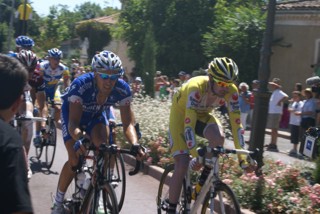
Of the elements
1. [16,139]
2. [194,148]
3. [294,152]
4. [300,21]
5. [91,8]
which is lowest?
[294,152]

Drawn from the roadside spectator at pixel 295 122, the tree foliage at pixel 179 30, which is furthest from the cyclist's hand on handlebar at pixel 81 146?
the tree foliage at pixel 179 30

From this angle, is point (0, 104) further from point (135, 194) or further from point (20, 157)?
point (135, 194)

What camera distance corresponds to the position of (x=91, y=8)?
11575 cm

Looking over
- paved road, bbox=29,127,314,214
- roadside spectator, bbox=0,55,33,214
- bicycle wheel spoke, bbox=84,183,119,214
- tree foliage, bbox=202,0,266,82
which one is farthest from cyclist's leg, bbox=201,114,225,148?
tree foliage, bbox=202,0,266,82

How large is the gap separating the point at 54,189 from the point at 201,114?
3.13 metres

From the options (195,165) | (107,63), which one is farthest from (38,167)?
(195,165)

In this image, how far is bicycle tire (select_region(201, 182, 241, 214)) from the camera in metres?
5.34

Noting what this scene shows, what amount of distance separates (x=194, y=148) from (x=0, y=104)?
3142 millimetres

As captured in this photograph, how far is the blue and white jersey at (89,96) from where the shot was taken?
6.05 meters

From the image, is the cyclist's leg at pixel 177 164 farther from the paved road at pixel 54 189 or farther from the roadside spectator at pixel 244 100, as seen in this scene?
the roadside spectator at pixel 244 100

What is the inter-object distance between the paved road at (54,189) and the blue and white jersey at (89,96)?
1.11 meters

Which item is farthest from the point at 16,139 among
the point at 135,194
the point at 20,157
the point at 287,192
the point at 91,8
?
the point at 91,8

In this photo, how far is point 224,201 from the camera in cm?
555

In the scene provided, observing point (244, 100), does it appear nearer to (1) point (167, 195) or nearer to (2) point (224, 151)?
(1) point (167, 195)
